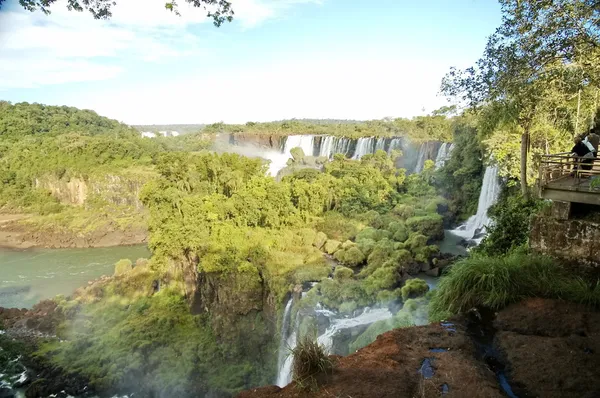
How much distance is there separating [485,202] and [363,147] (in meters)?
16.8

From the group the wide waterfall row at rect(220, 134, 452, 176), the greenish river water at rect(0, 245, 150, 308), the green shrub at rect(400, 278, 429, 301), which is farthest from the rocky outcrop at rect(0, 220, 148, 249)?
the green shrub at rect(400, 278, 429, 301)

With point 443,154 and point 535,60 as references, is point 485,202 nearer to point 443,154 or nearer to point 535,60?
point 443,154

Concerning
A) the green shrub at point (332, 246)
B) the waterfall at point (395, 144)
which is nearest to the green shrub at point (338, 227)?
the green shrub at point (332, 246)

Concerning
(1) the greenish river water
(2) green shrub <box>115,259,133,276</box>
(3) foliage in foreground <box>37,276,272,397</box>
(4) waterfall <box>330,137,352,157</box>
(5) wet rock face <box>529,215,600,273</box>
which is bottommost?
(1) the greenish river water

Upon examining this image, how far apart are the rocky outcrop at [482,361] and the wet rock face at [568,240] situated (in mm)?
1131

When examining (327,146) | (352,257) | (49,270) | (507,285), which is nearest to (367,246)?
(352,257)

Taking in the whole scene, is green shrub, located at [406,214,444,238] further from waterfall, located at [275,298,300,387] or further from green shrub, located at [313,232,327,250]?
waterfall, located at [275,298,300,387]

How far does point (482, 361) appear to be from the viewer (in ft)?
12.7

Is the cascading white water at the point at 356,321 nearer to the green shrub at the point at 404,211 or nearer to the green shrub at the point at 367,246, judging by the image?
the green shrub at the point at 367,246

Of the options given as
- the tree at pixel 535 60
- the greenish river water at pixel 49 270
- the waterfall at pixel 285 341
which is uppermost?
the tree at pixel 535 60

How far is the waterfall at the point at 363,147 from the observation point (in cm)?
3416

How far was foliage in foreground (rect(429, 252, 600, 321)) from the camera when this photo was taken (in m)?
4.93

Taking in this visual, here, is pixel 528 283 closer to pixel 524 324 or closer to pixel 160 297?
A: pixel 524 324

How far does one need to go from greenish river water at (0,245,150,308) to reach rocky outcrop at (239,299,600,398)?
88.0 ft
